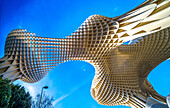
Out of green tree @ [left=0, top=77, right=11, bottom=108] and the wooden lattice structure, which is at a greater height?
the wooden lattice structure

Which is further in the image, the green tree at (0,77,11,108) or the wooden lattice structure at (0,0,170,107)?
the wooden lattice structure at (0,0,170,107)

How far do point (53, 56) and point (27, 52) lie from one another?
398cm

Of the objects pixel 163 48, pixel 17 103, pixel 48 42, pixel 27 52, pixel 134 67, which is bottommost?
pixel 17 103

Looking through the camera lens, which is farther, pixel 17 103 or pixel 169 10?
pixel 17 103

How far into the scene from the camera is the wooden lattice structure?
11.4 metres

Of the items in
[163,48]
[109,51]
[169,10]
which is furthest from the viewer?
[163,48]

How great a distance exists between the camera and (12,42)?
13656mm

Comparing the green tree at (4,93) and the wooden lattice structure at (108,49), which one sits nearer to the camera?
the green tree at (4,93)

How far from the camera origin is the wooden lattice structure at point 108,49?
1141 cm

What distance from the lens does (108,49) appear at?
696 inches

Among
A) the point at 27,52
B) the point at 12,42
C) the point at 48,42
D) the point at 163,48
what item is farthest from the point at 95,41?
the point at 163,48

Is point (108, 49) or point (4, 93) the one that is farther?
point (108, 49)

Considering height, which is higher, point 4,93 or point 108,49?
point 108,49

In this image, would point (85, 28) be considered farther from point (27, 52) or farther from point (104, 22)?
point (27, 52)
